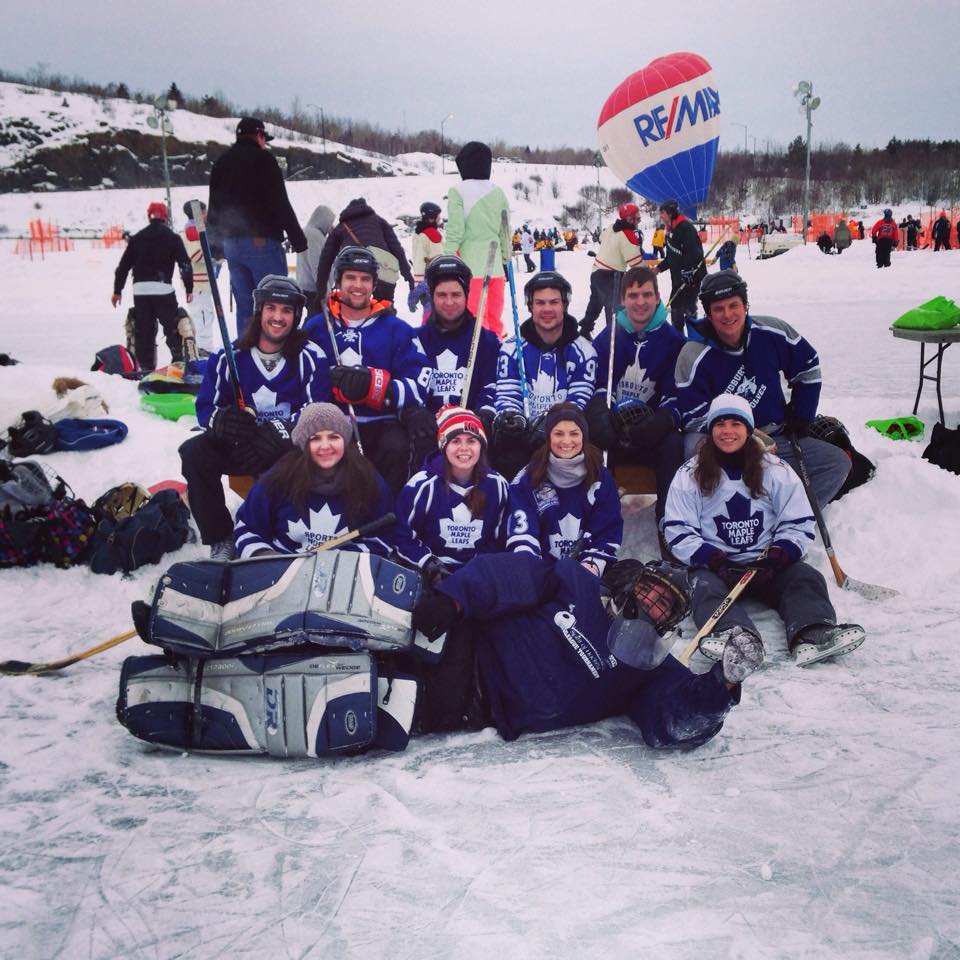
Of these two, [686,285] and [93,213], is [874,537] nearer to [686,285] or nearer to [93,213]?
[686,285]

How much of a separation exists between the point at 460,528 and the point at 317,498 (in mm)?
599

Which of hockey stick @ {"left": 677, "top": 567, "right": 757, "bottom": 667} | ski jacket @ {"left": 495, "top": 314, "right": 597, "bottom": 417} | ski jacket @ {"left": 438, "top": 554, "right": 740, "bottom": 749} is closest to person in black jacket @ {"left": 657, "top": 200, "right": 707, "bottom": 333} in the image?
ski jacket @ {"left": 495, "top": 314, "right": 597, "bottom": 417}

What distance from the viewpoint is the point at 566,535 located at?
142 inches

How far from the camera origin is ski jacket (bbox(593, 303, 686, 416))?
4461mm

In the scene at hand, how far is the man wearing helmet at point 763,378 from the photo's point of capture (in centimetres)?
414

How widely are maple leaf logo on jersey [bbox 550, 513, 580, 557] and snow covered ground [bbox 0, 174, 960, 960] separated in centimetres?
93

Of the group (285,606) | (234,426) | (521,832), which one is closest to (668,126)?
(234,426)

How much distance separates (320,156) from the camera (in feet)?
183

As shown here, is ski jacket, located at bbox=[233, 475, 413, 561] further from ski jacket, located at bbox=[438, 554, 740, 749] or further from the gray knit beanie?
ski jacket, located at bbox=[438, 554, 740, 749]

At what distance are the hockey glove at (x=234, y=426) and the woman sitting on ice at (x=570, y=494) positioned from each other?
1.24 m

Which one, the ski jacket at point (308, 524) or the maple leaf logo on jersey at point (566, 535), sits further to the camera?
the maple leaf logo on jersey at point (566, 535)

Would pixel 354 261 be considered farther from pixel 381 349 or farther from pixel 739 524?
pixel 739 524

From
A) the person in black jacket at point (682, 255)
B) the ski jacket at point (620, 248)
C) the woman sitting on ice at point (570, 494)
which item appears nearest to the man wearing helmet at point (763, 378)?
the woman sitting on ice at point (570, 494)

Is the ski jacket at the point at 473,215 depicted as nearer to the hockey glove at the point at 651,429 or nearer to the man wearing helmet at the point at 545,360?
the man wearing helmet at the point at 545,360
